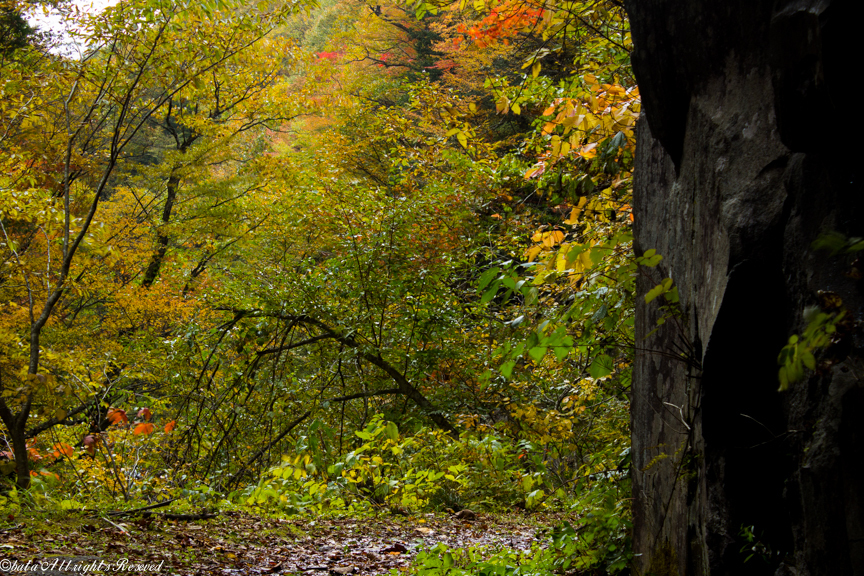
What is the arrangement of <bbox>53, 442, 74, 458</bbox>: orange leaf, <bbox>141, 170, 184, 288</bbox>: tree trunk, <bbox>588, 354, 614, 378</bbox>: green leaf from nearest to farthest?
<bbox>588, 354, 614, 378</bbox>: green leaf, <bbox>53, 442, 74, 458</bbox>: orange leaf, <bbox>141, 170, 184, 288</bbox>: tree trunk

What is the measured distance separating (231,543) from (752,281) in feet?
11.2

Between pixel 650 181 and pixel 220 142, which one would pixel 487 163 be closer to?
pixel 220 142

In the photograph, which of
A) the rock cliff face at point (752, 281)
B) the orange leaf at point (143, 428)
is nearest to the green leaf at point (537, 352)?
the rock cliff face at point (752, 281)

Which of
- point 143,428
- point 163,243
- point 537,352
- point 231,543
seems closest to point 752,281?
point 537,352

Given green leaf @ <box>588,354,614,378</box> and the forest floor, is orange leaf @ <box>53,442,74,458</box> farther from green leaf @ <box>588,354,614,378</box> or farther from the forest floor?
green leaf @ <box>588,354,614,378</box>

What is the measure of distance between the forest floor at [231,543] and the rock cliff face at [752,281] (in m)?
1.93

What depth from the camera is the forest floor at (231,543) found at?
8.96 feet

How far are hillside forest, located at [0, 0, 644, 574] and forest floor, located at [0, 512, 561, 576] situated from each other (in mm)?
316

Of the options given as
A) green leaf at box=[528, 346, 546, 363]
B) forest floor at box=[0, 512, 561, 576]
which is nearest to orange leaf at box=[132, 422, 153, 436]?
forest floor at box=[0, 512, 561, 576]

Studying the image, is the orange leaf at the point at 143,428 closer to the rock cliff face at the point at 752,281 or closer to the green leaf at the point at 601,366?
the green leaf at the point at 601,366

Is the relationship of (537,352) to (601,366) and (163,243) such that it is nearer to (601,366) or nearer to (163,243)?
(601,366)

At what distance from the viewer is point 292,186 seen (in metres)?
11.2

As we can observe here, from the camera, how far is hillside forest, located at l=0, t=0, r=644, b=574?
3.36m

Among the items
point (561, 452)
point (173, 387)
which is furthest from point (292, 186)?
point (561, 452)
